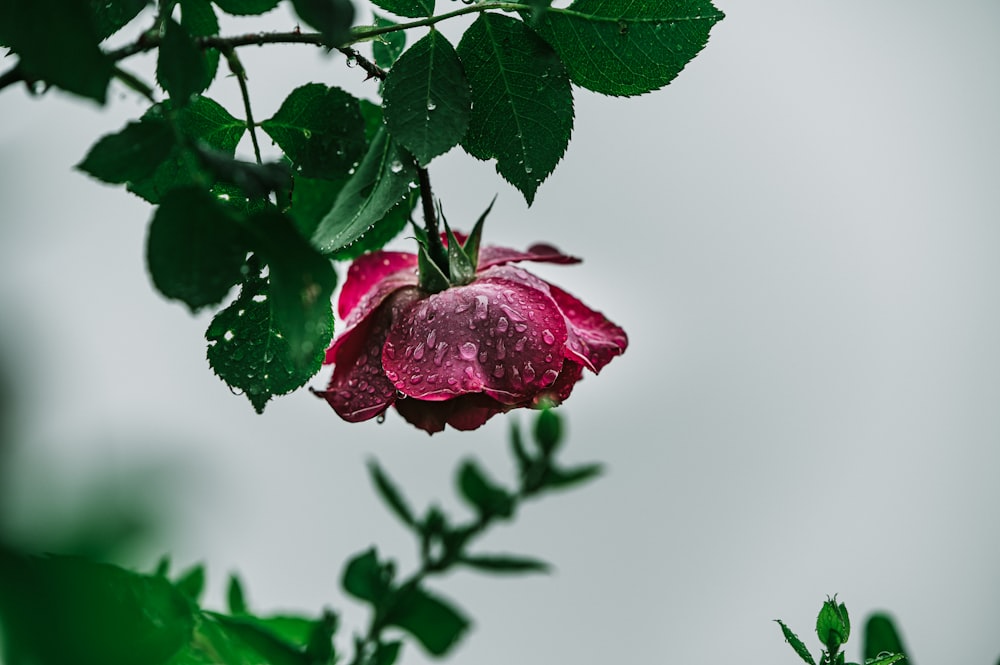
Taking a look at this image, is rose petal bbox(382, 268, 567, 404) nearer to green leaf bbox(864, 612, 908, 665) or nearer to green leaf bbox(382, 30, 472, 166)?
green leaf bbox(382, 30, 472, 166)

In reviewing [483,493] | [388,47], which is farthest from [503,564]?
[388,47]

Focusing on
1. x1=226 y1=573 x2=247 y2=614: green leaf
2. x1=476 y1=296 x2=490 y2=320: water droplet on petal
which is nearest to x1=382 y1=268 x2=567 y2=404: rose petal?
x1=476 y1=296 x2=490 y2=320: water droplet on petal

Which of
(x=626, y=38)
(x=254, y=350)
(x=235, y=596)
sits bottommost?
(x=235, y=596)

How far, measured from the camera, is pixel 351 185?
31cm

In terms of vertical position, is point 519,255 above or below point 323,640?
above

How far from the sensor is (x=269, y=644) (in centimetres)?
26

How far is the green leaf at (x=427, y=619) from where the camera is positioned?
186 mm

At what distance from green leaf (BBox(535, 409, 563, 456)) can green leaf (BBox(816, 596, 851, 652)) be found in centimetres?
15

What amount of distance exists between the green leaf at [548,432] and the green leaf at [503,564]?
Result: 0.02 m

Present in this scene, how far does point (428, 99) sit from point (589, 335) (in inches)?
4.1

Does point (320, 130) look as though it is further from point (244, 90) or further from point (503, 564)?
point (503, 564)

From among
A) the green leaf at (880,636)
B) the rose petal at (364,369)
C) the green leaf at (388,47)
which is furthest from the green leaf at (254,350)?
the green leaf at (880,636)

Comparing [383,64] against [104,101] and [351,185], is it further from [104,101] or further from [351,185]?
[104,101]

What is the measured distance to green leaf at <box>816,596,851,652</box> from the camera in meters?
0.29
